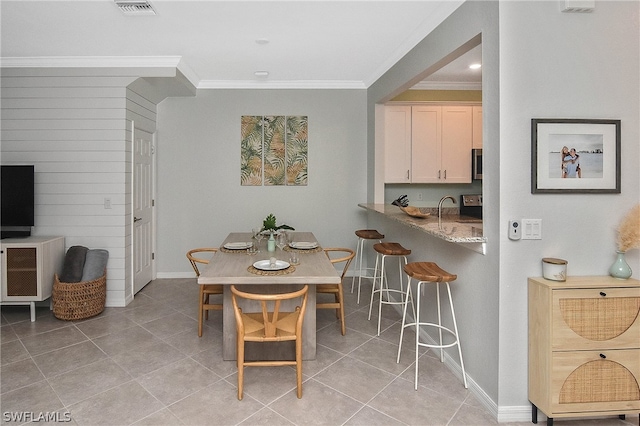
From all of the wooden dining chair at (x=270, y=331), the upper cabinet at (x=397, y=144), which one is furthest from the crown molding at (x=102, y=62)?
the wooden dining chair at (x=270, y=331)

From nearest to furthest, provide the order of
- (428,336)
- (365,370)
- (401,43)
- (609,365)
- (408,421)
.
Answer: (609,365)
(408,421)
(365,370)
(428,336)
(401,43)

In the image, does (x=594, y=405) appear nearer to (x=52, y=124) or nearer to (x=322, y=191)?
(x=322, y=191)

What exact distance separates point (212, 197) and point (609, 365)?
15.1ft

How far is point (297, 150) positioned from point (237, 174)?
2.97 feet

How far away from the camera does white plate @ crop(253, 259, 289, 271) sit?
2703mm

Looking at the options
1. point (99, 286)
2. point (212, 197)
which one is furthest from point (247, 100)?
point (99, 286)

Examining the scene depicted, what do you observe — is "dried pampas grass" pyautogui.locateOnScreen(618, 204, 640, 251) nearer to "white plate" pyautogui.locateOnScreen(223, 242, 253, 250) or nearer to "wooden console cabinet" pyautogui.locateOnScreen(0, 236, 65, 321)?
"white plate" pyautogui.locateOnScreen(223, 242, 253, 250)

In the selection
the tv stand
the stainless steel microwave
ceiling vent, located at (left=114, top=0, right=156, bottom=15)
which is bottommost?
the tv stand

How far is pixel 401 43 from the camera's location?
3.73 meters

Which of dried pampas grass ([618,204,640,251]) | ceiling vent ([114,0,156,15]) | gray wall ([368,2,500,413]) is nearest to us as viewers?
dried pampas grass ([618,204,640,251])

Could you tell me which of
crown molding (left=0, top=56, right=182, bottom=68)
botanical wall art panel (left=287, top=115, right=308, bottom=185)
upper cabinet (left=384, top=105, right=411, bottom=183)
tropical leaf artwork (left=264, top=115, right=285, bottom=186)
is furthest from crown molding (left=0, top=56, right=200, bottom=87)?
upper cabinet (left=384, top=105, right=411, bottom=183)

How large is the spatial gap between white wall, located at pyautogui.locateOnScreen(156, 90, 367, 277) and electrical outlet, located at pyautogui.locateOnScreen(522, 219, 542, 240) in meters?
3.32

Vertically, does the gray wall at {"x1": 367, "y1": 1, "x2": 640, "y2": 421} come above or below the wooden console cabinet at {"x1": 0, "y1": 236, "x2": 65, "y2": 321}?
above

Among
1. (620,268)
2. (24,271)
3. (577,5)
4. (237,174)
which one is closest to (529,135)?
(577,5)
